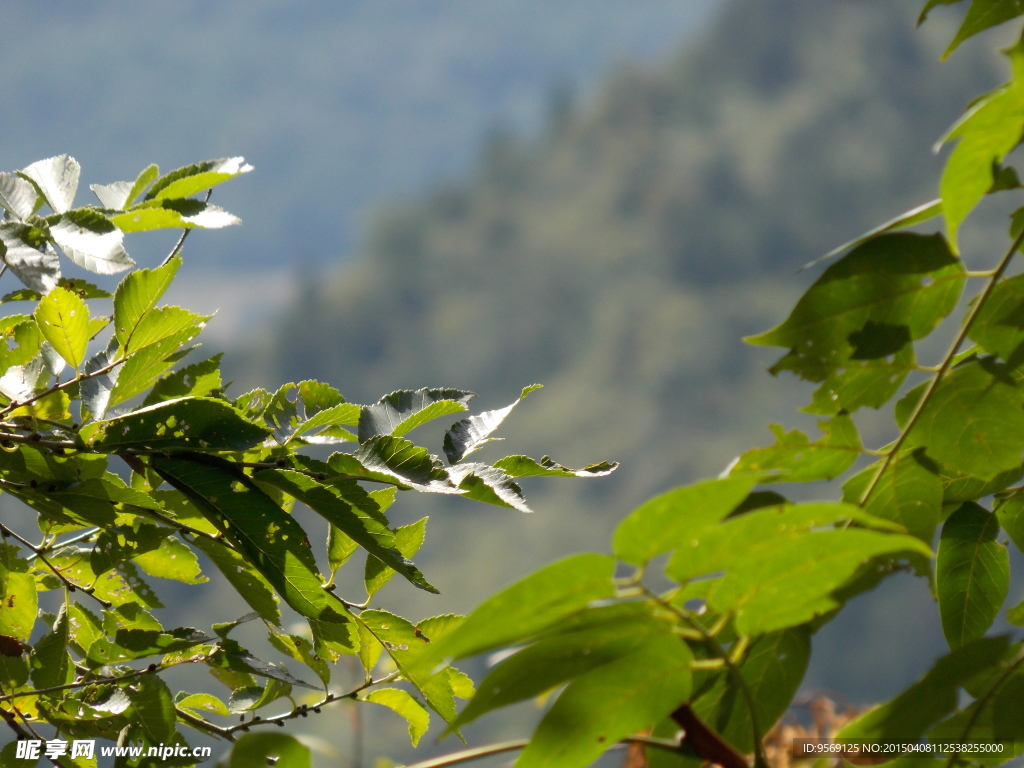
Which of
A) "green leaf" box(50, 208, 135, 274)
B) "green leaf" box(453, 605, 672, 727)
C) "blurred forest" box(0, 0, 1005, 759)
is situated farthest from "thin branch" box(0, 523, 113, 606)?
"blurred forest" box(0, 0, 1005, 759)

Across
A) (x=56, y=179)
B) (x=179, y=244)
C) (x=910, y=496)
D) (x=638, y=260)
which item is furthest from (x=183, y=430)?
(x=638, y=260)

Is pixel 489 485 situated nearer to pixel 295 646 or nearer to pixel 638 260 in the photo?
pixel 295 646

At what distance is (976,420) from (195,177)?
0.49 m

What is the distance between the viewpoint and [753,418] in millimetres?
33250

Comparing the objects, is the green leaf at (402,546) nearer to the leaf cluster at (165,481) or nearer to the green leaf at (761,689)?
the leaf cluster at (165,481)

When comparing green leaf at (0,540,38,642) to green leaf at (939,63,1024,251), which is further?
green leaf at (0,540,38,642)

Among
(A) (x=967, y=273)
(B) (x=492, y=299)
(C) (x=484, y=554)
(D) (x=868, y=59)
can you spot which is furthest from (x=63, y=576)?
(D) (x=868, y=59)

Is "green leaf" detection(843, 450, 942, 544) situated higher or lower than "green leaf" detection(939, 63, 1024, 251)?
lower

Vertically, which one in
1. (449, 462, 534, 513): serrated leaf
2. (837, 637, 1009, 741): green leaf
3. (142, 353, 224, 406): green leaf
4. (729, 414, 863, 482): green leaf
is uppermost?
(142, 353, 224, 406): green leaf

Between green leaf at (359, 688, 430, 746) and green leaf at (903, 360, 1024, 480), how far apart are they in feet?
1.32

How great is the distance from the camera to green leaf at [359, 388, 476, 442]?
1.66 ft

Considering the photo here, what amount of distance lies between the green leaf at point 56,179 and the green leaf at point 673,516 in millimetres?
480

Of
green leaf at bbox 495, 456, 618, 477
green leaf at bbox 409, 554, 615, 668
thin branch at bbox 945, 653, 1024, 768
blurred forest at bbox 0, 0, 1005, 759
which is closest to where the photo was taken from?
green leaf at bbox 409, 554, 615, 668

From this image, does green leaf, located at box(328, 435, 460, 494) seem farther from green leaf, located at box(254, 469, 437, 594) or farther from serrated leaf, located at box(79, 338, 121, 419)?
serrated leaf, located at box(79, 338, 121, 419)
